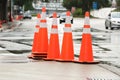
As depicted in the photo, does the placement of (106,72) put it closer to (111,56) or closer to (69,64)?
(69,64)

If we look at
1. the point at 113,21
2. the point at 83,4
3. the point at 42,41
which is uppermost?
the point at 42,41

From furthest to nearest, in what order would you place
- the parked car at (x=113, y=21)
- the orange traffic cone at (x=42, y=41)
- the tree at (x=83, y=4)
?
the tree at (x=83, y=4) < the parked car at (x=113, y=21) < the orange traffic cone at (x=42, y=41)

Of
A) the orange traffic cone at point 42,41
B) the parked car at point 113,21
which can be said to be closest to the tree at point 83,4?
the parked car at point 113,21

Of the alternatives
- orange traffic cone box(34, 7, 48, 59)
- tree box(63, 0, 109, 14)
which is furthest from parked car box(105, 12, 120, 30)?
tree box(63, 0, 109, 14)

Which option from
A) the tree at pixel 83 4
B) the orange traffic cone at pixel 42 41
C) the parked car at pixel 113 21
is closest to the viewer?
the orange traffic cone at pixel 42 41

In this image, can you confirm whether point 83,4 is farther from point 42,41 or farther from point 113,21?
point 42,41

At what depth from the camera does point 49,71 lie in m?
10.5

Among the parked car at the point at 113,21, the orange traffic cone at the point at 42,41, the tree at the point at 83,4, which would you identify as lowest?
the tree at the point at 83,4

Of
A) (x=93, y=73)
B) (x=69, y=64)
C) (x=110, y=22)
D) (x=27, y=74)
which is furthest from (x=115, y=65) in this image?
(x=110, y=22)

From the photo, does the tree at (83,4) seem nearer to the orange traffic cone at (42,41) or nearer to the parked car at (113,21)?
the parked car at (113,21)

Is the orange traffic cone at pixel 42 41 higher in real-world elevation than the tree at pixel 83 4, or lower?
higher

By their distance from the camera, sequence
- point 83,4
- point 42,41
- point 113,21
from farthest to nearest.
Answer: point 83,4
point 113,21
point 42,41

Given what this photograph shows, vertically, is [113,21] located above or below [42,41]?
below

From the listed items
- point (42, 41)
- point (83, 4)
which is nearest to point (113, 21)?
point (42, 41)
